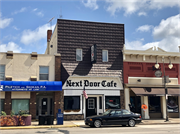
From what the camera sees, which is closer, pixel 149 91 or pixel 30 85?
pixel 30 85

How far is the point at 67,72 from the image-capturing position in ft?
72.4

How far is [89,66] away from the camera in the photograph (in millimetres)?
23016

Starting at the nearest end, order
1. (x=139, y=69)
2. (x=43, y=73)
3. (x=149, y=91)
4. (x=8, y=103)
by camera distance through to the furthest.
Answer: (x=8, y=103) < (x=43, y=73) < (x=149, y=91) < (x=139, y=69)

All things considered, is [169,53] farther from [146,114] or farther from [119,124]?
[119,124]

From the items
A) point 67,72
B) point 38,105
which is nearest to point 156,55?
point 67,72

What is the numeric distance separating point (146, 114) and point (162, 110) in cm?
212

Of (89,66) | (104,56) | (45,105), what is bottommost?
(45,105)

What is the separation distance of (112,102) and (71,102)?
446cm

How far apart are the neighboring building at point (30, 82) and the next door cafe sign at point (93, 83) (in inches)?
48.6

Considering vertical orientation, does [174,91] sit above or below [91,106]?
above

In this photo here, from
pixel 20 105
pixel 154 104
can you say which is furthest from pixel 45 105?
pixel 154 104

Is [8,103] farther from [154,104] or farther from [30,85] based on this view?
[154,104]

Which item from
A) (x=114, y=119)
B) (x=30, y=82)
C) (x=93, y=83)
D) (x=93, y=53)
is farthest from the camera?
(x=93, y=83)

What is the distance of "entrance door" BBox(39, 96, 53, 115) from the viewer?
22.5 metres
